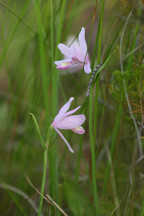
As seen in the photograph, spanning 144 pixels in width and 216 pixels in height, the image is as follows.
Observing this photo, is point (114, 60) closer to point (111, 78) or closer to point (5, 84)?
→ point (111, 78)

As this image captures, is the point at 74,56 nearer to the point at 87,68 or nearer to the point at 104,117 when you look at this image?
the point at 87,68

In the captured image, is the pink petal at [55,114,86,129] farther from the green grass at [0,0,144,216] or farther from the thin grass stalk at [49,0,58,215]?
the thin grass stalk at [49,0,58,215]

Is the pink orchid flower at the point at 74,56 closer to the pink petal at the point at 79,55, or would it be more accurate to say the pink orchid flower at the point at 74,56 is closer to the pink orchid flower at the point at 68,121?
the pink petal at the point at 79,55

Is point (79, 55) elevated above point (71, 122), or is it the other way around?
point (79, 55)

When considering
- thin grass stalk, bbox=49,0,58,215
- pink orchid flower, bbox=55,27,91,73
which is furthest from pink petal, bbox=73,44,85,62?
thin grass stalk, bbox=49,0,58,215

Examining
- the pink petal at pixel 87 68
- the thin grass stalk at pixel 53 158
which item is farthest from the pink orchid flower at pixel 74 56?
the thin grass stalk at pixel 53 158

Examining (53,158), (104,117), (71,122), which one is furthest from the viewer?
(104,117)

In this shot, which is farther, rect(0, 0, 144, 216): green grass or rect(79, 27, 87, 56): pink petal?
rect(0, 0, 144, 216): green grass

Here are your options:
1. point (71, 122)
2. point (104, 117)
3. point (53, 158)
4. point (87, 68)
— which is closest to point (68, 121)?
point (71, 122)
